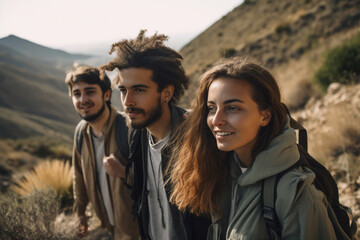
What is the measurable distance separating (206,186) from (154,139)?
74 cm

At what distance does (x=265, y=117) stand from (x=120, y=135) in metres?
1.59

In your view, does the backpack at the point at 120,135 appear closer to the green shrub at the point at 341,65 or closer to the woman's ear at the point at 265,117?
the woman's ear at the point at 265,117

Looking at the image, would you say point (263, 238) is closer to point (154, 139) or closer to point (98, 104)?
point (154, 139)

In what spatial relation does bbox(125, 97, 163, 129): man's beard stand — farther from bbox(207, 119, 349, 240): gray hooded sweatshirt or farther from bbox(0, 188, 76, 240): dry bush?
bbox(0, 188, 76, 240): dry bush

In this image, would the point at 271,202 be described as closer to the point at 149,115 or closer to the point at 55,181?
the point at 149,115

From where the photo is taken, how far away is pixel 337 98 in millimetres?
5477

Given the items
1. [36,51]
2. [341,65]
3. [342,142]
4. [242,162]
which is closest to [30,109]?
[341,65]

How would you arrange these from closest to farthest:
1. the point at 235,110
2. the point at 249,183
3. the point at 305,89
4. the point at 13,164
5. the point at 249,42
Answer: the point at 249,183 < the point at 235,110 < the point at 305,89 < the point at 13,164 < the point at 249,42

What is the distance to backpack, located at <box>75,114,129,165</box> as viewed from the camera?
2.50 m

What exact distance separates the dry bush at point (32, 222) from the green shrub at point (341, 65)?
22.6 ft

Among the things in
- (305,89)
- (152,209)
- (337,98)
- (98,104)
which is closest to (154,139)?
(152,209)

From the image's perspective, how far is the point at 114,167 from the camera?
7.77 ft

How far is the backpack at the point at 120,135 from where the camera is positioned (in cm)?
250

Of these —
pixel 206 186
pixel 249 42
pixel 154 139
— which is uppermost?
pixel 249 42
